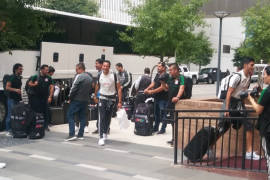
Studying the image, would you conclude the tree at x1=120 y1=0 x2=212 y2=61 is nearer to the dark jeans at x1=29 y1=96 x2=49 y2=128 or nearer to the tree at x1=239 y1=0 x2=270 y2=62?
the tree at x1=239 y1=0 x2=270 y2=62

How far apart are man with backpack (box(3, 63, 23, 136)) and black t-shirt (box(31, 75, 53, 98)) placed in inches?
15.6

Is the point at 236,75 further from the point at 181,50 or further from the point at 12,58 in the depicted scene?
the point at 181,50

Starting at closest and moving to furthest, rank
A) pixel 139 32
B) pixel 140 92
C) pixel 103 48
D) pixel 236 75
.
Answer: pixel 236 75 < pixel 140 92 < pixel 103 48 < pixel 139 32

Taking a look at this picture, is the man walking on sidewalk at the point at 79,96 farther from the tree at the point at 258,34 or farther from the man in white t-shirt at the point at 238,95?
the tree at the point at 258,34

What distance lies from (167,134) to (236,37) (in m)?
47.7

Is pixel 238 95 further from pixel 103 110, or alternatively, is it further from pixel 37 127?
pixel 37 127

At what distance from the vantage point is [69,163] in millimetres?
7586

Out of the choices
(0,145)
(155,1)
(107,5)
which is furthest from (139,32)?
(107,5)

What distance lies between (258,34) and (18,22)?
2585cm

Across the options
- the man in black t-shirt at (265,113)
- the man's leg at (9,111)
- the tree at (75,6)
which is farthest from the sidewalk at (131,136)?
the tree at (75,6)

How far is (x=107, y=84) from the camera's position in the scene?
9523mm

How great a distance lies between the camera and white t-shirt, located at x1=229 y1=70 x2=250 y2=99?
7402 mm

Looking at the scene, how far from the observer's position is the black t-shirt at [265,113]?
556 centimetres

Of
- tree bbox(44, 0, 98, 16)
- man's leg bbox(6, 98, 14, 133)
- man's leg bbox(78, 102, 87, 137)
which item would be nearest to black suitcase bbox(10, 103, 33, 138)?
man's leg bbox(6, 98, 14, 133)
